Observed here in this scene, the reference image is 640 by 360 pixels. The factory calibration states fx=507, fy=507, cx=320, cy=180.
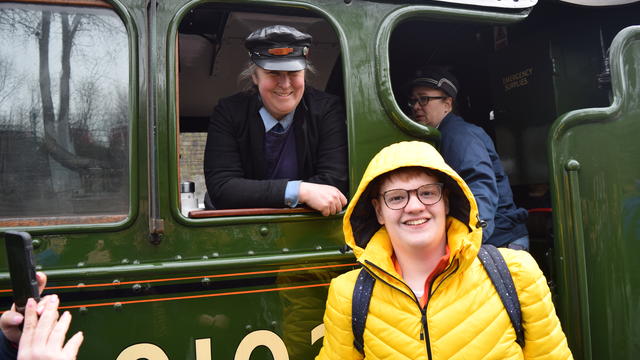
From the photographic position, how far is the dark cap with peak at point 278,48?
2.10 metres

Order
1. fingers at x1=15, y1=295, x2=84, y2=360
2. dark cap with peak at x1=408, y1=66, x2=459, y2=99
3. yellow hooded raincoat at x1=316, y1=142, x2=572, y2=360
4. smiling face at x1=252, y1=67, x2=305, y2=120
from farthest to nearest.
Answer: dark cap with peak at x1=408, y1=66, x2=459, y2=99
smiling face at x1=252, y1=67, x2=305, y2=120
yellow hooded raincoat at x1=316, y1=142, x2=572, y2=360
fingers at x1=15, y1=295, x2=84, y2=360

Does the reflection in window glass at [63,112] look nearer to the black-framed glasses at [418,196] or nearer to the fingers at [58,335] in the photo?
the fingers at [58,335]

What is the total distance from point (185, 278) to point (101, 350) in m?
0.39

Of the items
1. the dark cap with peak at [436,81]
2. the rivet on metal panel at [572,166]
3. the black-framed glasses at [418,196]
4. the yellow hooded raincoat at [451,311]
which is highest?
the dark cap with peak at [436,81]

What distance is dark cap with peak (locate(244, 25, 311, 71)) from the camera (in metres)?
2.10

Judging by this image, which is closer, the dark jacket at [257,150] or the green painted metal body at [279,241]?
the green painted metal body at [279,241]

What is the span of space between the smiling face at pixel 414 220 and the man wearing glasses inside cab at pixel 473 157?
592 mm

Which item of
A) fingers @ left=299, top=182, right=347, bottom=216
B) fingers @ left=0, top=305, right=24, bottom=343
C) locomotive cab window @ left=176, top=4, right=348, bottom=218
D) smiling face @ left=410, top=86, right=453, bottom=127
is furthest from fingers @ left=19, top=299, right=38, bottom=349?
smiling face @ left=410, top=86, right=453, bottom=127

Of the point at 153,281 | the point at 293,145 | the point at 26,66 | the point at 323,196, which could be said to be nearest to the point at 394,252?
the point at 323,196

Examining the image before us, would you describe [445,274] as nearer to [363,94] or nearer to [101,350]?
[363,94]

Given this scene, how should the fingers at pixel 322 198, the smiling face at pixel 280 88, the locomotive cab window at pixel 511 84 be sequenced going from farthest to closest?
the locomotive cab window at pixel 511 84, the smiling face at pixel 280 88, the fingers at pixel 322 198

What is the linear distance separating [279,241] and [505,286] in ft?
2.93

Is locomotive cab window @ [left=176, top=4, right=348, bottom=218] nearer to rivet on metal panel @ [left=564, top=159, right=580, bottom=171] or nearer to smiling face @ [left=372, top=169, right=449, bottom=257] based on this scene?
smiling face @ [left=372, top=169, right=449, bottom=257]

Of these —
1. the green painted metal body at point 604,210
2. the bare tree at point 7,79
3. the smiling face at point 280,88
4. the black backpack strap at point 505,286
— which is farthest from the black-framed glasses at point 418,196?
the bare tree at point 7,79
